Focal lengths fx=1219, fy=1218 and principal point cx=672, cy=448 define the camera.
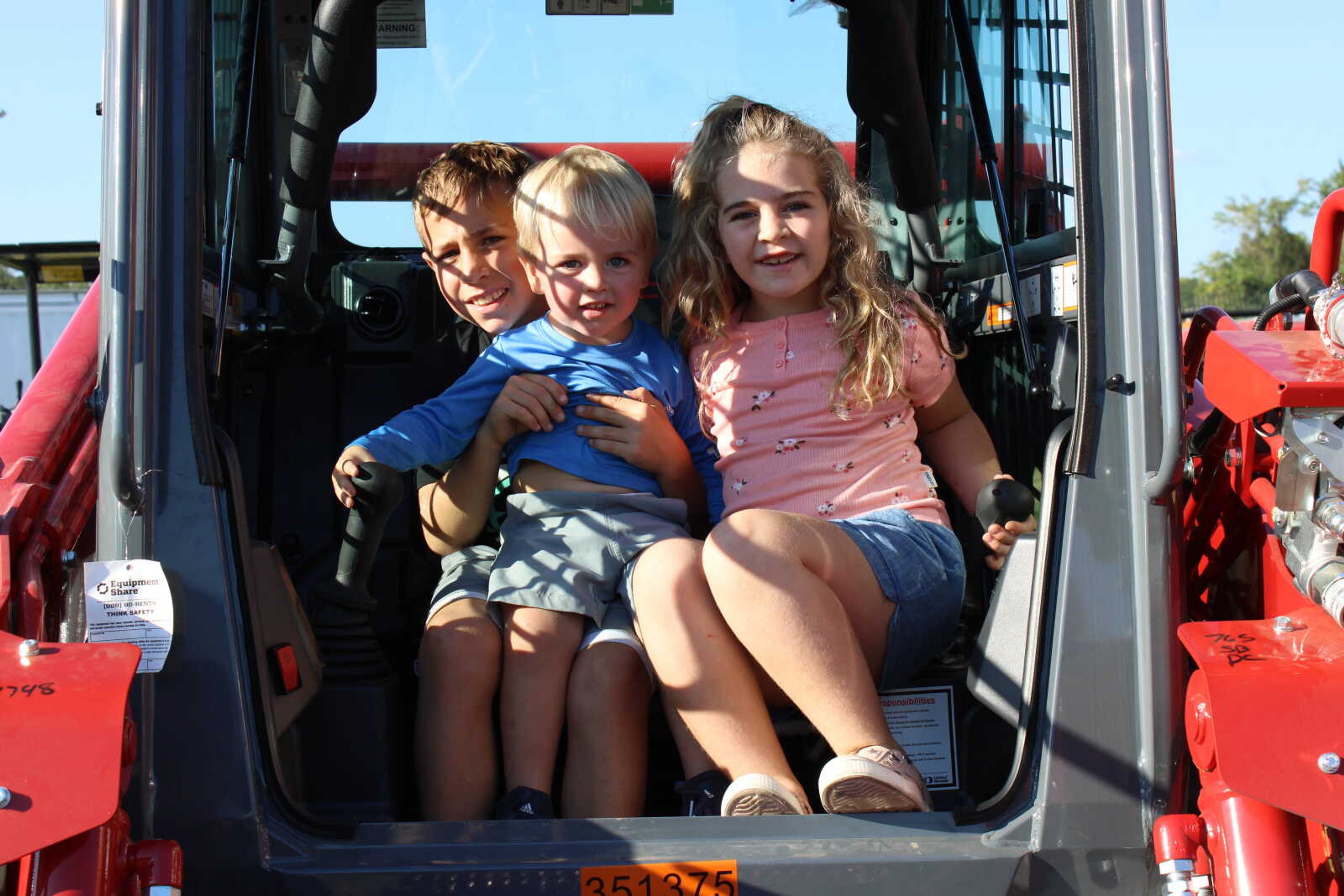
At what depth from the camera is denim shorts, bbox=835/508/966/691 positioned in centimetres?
212

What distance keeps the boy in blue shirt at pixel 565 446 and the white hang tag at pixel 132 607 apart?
1.25ft

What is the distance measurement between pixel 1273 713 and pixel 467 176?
1876 millimetres

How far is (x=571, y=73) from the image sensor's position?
302 centimetres

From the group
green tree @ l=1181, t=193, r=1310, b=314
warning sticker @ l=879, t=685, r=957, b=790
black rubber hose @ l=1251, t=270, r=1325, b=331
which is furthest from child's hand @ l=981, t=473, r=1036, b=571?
green tree @ l=1181, t=193, r=1310, b=314

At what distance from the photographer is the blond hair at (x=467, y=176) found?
2.64m

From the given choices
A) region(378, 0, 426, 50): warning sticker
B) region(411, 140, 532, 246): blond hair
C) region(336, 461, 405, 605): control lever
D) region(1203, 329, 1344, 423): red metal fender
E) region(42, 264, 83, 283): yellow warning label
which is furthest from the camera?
region(42, 264, 83, 283): yellow warning label

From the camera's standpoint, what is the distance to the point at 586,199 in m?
2.36

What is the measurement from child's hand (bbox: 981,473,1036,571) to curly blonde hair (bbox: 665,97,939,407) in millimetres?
389

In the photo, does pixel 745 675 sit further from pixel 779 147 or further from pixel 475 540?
pixel 779 147

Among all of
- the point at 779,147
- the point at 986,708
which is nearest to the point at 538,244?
the point at 779,147

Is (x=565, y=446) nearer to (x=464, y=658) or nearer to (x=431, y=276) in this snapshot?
(x=464, y=658)

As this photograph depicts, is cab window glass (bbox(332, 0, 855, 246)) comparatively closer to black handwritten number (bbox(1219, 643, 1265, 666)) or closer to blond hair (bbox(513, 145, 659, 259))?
blond hair (bbox(513, 145, 659, 259))

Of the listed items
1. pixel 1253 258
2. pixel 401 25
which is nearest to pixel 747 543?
pixel 401 25

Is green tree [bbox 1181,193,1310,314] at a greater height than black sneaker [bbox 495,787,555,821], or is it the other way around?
green tree [bbox 1181,193,1310,314]
